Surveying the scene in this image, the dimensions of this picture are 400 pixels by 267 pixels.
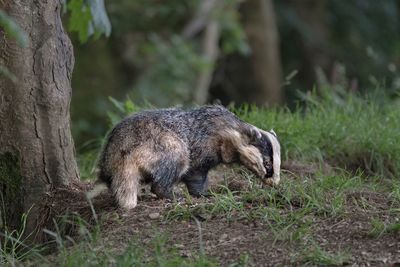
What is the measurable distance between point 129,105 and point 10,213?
5.48 feet

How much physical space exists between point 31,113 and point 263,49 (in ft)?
29.2

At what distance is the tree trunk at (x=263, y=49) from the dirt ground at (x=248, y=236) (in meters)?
8.51

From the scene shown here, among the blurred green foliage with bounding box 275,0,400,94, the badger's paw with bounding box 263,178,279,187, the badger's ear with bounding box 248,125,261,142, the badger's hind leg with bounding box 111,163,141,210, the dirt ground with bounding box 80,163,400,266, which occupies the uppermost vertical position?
the badger's ear with bounding box 248,125,261,142

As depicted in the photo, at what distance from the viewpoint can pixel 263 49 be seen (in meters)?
14.7

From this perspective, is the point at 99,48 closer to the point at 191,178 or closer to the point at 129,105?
the point at 129,105

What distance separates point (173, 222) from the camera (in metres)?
5.74

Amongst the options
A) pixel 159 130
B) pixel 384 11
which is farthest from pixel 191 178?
pixel 384 11

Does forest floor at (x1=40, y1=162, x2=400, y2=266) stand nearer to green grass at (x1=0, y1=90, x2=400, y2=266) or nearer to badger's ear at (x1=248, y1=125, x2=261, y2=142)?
green grass at (x1=0, y1=90, x2=400, y2=266)

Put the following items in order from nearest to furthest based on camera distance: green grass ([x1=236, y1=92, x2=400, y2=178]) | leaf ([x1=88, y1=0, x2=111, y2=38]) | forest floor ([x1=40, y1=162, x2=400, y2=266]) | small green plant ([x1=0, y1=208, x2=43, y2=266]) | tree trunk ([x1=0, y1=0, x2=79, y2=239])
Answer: forest floor ([x1=40, y1=162, x2=400, y2=266]) < small green plant ([x1=0, y1=208, x2=43, y2=266]) < tree trunk ([x1=0, y1=0, x2=79, y2=239]) < leaf ([x1=88, y1=0, x2=111, y2=38]) < green grass ([x1=236, y1=92, x2=400, y2=178])

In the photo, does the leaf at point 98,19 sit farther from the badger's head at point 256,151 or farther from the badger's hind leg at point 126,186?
the badger's hind leg at point 126,186

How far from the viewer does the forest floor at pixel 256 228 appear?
5105 millimetres

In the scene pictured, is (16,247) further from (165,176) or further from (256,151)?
(256,151)

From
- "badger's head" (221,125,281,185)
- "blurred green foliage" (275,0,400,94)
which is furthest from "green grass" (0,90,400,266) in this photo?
"blurred green foliage" (275,0,400,94)

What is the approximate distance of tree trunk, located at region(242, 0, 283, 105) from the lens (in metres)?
14.5
